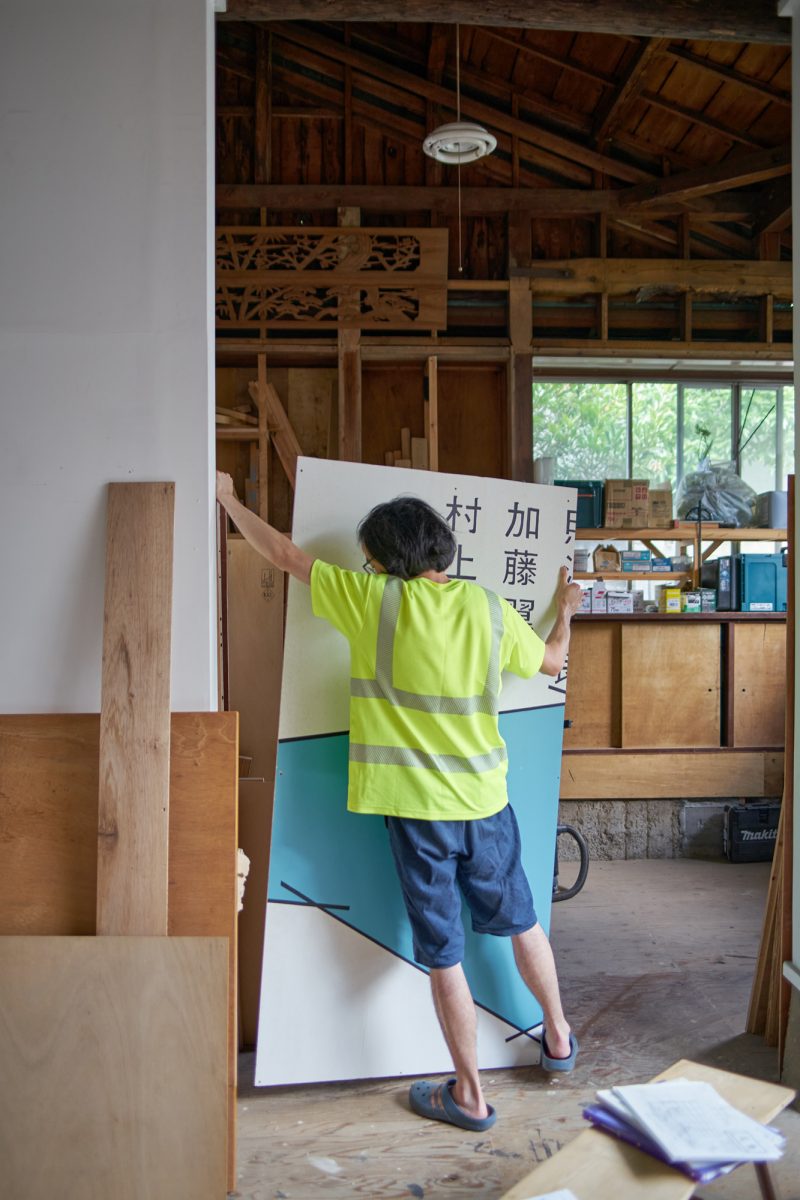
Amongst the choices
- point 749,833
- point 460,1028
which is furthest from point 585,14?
point 749,833

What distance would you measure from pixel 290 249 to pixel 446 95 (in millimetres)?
1566

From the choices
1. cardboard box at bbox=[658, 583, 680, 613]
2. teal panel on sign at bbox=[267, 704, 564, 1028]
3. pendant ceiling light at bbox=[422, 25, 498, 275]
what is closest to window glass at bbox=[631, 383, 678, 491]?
cardboard box at bbox=[658, 583, 680, 613]

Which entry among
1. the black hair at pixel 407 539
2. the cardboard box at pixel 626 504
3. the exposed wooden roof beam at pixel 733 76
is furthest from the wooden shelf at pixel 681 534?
the black hair at pixel 407 539

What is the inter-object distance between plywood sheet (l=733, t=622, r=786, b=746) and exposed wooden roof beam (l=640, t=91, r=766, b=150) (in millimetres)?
3179

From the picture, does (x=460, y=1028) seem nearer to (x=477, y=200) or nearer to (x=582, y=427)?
(x=582, y=427)

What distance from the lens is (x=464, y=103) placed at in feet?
22.4

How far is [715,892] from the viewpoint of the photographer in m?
5.07

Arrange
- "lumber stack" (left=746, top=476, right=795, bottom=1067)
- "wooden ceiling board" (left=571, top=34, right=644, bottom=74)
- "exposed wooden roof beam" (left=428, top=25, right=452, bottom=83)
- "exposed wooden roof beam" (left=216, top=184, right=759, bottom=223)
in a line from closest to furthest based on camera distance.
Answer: "lumber stack" (left=746, top=476, right=795, bottom=1067), "wooden ceiling board" (left=571, top=34, right=644, bottom=74), "exposed wooden roof beam" (left=428, top=25, right=452, bottom=83), "exposed wooden roof beam" (left=216, top=184, right=759, bottom=223)

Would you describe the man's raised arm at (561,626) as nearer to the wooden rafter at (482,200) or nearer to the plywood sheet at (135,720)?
the plywood sheet at (135,720)

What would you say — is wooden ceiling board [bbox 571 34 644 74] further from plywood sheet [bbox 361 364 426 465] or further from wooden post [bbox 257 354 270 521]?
wooden post [bbox 257 354 270 521]

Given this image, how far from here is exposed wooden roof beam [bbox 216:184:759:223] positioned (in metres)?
6.70

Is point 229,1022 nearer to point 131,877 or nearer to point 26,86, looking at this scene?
point 131,877

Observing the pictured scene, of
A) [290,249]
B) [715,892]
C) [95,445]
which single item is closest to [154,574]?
[95,445]

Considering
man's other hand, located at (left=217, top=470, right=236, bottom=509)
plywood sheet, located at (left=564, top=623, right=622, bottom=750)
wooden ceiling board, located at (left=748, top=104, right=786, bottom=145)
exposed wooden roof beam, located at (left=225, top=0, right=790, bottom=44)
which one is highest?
wooden ceiling board, located at (left=748, top=104, right=786, bottom=145)
